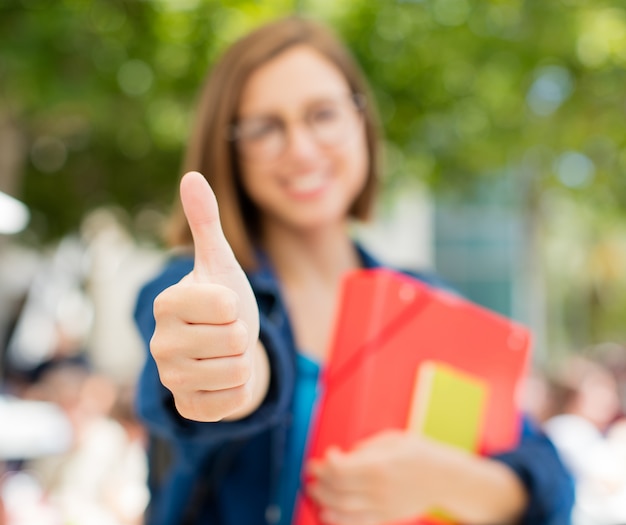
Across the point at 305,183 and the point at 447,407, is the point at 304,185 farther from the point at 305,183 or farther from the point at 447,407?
the point at 447,407

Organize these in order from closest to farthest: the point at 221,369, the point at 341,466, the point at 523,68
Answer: the point at 221,369 < the point at 341,466 < the point at 523,68

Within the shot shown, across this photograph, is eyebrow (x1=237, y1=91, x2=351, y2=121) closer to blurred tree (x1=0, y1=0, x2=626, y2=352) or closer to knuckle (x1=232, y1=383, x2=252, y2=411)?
knuckle (x1=232, y1=383, x2=252, y2=411)

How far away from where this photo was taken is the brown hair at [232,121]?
1396 mm

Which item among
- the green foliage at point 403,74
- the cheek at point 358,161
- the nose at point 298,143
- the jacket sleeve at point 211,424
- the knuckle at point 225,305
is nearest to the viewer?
the knuckle at point 225,305

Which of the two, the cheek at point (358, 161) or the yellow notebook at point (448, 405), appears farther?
the cheek at point (358, 161)

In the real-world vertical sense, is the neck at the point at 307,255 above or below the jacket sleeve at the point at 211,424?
above

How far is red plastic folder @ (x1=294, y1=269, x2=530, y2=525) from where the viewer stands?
4.00 feet

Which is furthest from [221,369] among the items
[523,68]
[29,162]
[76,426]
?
[29,162]

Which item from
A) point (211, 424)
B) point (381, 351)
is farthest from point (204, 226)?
point (381, 351)

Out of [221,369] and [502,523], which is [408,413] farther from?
[221,369]

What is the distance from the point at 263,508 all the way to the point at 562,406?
4.67 meters

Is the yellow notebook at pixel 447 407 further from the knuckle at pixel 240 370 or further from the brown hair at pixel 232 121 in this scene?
the knuckle at pixel 240 370

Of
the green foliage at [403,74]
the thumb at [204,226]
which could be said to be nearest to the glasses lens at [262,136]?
the thumb at [204,226]

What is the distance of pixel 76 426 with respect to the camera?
4.96m
